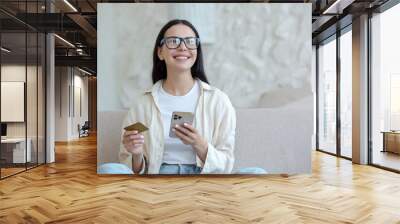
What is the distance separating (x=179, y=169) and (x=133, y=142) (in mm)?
935

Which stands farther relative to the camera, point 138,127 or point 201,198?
point 138,127

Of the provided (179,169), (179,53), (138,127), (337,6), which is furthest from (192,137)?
(337,6)

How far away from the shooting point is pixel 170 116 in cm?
702

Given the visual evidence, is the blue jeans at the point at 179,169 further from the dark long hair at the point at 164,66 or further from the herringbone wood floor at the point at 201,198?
the dark long hair at the point at 164,66

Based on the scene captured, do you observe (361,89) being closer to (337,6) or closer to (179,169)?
(337,6)

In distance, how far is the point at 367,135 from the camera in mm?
9156

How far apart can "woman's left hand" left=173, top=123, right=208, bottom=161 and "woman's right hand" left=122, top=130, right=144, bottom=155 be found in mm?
649

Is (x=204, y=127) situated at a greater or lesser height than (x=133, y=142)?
greater

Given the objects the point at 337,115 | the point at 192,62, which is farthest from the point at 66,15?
A: the point at 337,115

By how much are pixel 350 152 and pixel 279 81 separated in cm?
389

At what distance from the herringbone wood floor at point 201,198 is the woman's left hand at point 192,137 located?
0.55m

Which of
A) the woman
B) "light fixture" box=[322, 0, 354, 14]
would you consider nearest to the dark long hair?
the woman

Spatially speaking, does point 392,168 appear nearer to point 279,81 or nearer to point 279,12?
point 279,81

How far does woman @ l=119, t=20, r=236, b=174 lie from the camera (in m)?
7.02
